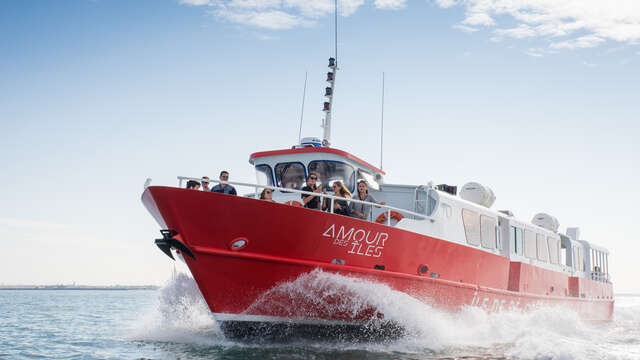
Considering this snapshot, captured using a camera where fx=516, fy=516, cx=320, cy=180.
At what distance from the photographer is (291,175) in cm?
1104

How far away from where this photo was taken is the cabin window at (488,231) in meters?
12.5

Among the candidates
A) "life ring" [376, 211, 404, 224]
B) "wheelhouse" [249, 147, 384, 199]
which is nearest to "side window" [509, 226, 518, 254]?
"wheelhouse" [249, 147, 384, 199]

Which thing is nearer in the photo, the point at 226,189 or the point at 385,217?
the point at 226,189

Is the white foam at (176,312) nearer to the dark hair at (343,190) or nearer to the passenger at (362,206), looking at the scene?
the passenger at (362,206)

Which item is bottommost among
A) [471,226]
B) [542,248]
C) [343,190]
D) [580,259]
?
[580,259]

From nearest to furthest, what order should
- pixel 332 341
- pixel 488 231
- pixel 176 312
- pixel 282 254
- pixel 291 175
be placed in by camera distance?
pixel 282 254, pixel 332 341, pixel 291 175, pixel 176 312, pixel 488 231

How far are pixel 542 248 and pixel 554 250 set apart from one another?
4.56ft

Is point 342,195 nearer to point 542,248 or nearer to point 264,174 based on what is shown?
point 264,174

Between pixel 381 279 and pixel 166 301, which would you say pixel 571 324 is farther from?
pixel 166 301

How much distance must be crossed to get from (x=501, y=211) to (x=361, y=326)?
7016 millimetres

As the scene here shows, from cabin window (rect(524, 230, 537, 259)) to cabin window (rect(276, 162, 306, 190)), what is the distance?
23.7 ft

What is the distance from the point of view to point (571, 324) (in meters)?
14.8

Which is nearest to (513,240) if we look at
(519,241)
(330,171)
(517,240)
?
(517,240)

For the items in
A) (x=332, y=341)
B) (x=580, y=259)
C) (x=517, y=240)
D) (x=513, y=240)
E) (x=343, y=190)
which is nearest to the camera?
(x=332, y=341)
